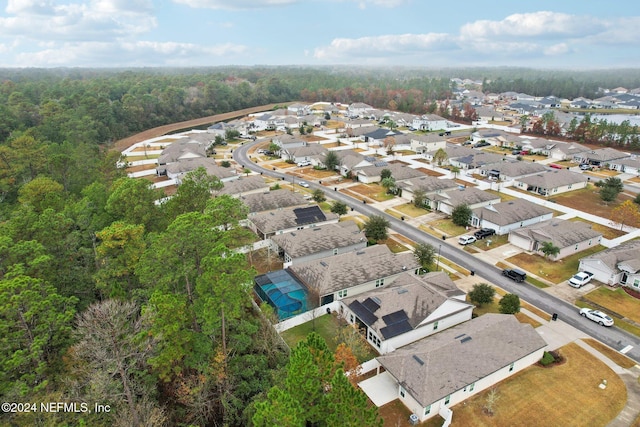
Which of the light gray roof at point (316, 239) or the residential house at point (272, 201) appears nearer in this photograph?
the light gray roof at point (316, 239)

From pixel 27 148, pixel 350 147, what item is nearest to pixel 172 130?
pixel 350 147

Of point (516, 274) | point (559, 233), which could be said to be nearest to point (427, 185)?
point (559, 233)

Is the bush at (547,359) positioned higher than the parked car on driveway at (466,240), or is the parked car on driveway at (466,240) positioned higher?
the parked car on driveway at (466,240)

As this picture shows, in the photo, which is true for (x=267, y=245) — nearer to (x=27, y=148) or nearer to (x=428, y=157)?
(x=27, y=148)

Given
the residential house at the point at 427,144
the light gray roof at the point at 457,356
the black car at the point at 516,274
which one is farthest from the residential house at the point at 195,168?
the light gray roof at the point at 457,356

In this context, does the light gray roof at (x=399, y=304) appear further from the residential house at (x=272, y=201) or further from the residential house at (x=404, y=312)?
the residential house at (x=272, y=201)
